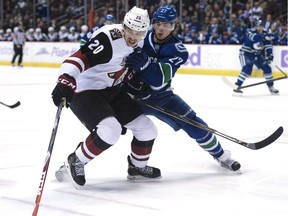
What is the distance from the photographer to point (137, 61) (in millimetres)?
3205

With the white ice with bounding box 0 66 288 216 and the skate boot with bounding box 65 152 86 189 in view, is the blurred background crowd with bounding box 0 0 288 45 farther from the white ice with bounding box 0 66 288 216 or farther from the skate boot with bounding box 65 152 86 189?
the skate boot with bounding box 65 152 86 189

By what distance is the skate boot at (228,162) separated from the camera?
12.1 feet

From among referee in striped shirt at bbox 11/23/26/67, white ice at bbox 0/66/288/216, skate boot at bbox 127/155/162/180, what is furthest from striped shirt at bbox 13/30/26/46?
skate boot at bbox 127/155/162/180

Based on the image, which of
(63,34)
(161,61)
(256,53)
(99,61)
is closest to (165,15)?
(161,61)

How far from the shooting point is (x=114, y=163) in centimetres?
398

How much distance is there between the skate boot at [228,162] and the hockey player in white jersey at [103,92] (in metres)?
0.53

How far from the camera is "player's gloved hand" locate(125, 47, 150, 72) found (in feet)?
10.5

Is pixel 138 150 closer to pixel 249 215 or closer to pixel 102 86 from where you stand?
pixel 102 86

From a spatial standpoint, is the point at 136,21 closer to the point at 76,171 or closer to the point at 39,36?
the point at 76,171

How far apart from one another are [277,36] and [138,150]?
9.05m

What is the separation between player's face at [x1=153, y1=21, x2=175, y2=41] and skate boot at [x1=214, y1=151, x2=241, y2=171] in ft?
2.60

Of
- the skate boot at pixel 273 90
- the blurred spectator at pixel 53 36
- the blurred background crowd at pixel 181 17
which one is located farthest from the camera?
the blurred spectator at pixel 53 36

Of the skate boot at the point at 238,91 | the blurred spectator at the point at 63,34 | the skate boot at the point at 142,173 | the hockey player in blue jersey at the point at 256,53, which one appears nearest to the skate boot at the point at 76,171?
the skate boot at the point at 142,173

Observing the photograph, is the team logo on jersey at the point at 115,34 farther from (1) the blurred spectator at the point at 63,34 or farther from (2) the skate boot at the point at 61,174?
(1) the blurred spectator at the point at 63,34
